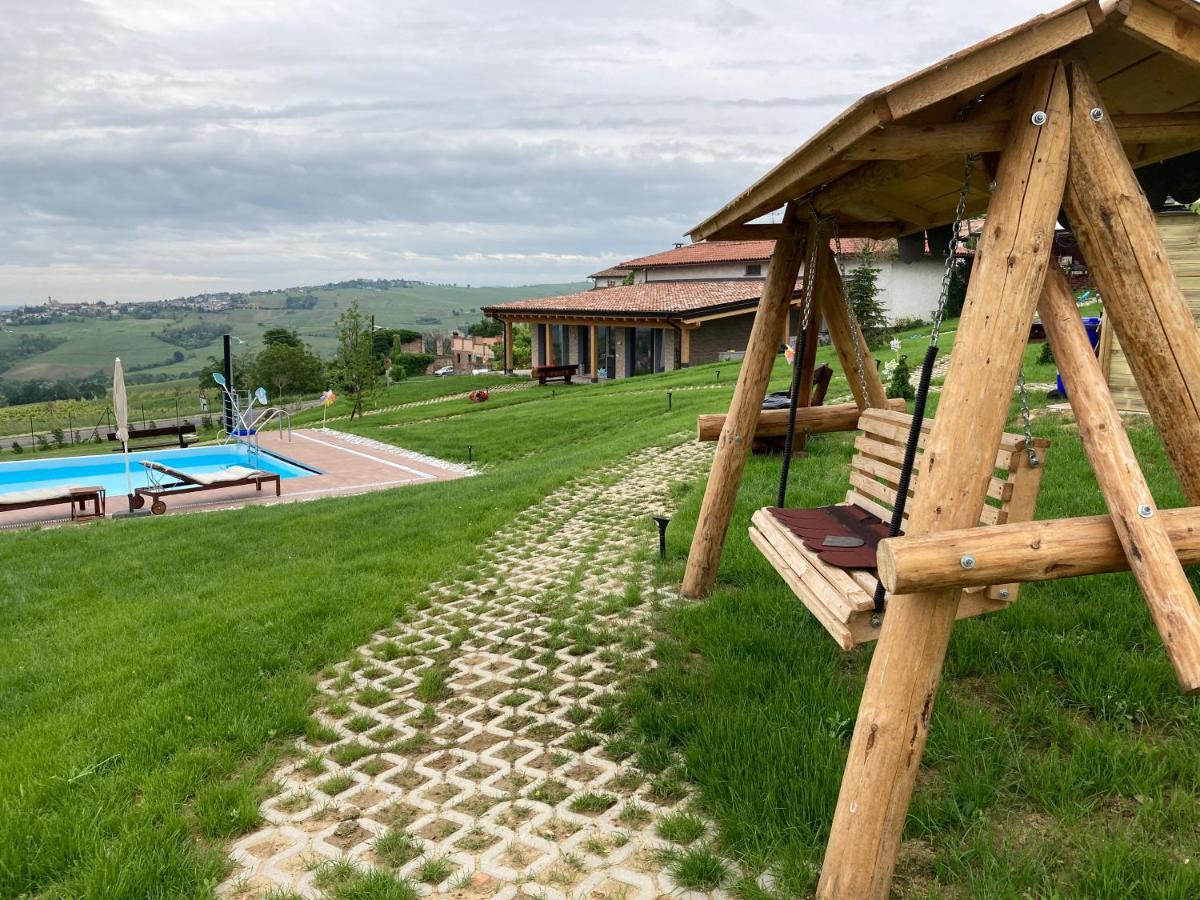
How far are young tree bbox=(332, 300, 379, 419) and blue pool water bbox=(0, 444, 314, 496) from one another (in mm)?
6690

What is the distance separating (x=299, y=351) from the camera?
174ft

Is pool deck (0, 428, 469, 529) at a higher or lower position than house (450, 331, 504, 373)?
lower

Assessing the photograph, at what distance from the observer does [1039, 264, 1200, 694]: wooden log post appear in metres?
2.32

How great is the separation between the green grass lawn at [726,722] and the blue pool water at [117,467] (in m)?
12.3

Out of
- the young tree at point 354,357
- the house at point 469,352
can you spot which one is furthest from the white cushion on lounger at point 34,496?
the house at point 469,352

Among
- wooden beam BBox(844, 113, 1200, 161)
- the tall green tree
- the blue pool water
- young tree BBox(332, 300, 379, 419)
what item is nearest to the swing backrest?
wooden beam BBox(844, 113, 1200, 161)

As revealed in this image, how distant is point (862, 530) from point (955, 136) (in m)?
2.05

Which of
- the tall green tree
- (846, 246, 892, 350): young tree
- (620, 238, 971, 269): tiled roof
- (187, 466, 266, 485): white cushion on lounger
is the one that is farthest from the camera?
the tall green tree

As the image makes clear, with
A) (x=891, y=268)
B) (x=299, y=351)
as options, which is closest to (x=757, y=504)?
(x=891, y=268)

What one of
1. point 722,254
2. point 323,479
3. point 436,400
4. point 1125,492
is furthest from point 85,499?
point 722,254

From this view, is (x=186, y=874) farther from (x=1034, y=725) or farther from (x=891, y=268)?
(x=891, y=268)

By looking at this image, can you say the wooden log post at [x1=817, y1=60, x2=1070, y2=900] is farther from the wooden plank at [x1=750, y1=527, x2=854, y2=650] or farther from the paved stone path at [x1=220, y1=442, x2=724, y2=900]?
the paved stone path at [x1=220, y1=442, x2=724, y2=900]

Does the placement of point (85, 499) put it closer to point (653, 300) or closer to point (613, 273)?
point (653, 300)

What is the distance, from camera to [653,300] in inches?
1206
